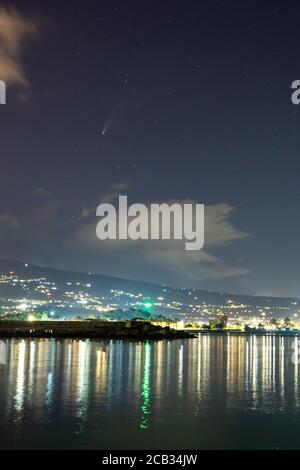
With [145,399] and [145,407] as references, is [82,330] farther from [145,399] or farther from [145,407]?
[145,407]

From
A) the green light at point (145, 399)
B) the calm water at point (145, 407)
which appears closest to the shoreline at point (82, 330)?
the green light at point (145, 399)

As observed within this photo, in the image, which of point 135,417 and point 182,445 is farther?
point 135,417

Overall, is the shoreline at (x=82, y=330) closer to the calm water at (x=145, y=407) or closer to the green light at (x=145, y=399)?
the green light at (x=145, y=399)

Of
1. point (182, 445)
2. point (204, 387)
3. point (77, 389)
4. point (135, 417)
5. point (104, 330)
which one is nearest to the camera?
point (182, 445)

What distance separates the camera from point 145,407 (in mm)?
20797

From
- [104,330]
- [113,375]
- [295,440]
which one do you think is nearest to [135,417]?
[295,440]

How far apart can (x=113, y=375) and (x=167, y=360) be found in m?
12.0

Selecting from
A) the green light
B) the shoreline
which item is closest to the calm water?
the green light

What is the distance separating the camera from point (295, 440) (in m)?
16.4

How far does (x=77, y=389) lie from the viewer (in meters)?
24.2

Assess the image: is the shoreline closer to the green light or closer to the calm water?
the green light

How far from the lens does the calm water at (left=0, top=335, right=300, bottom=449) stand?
629 inches
